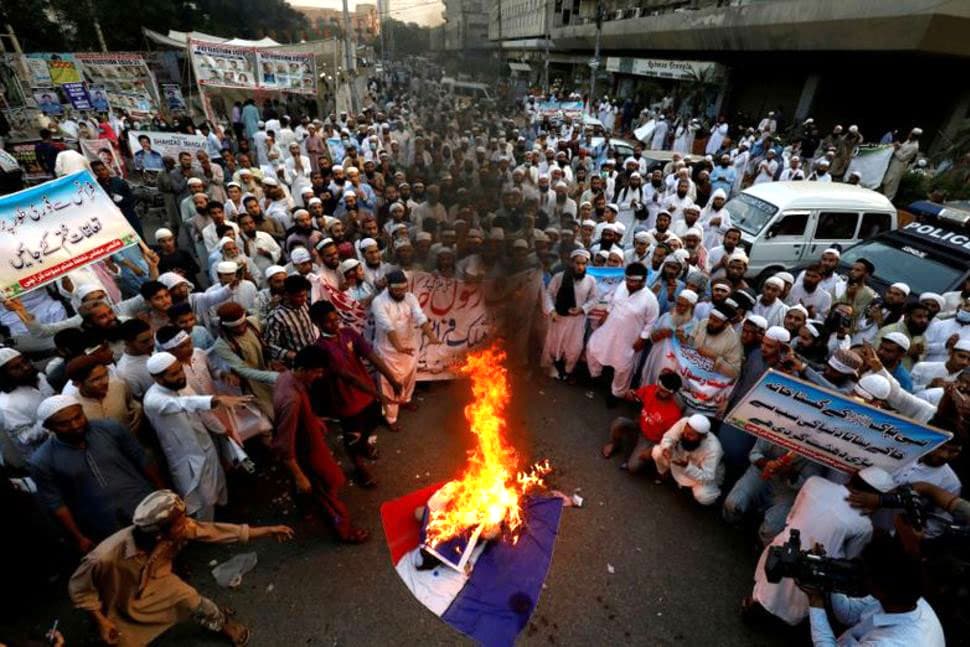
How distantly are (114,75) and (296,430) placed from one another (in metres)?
18.7

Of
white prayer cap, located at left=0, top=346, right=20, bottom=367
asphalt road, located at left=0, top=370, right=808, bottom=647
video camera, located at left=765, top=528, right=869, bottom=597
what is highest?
white prayer cap, located at left=0, top=346, right=20, bottom=367

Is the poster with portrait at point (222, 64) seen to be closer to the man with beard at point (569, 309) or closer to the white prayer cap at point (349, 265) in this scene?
the white prayer cap at point (349, 265)

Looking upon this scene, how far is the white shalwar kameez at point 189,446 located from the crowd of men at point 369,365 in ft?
0.07

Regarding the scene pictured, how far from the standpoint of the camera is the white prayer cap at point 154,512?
9.25 feet

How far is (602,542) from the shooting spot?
4707 millimetres

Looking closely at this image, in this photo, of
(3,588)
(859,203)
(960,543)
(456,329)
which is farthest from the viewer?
(859,203)

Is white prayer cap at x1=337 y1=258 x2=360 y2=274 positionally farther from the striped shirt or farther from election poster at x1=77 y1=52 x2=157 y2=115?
election poster at x1=77 y1=52 x2=157 y2=115

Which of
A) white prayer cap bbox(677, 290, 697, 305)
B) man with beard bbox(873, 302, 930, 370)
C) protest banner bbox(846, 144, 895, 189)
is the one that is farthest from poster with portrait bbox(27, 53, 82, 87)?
protest banner bbox(846, 144, 895, 189)

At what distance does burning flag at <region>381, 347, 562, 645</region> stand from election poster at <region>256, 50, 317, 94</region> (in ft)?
45.4

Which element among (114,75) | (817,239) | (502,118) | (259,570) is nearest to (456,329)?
(259,570)

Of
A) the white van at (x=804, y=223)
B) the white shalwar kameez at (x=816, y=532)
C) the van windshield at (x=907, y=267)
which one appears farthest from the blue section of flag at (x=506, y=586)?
the white van at (x=804, y=223)

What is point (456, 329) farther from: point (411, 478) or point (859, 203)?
point (859, 203)

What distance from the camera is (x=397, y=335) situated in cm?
562

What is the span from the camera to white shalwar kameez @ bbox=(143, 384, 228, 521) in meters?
3.77
